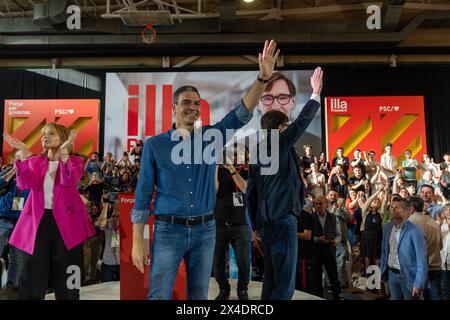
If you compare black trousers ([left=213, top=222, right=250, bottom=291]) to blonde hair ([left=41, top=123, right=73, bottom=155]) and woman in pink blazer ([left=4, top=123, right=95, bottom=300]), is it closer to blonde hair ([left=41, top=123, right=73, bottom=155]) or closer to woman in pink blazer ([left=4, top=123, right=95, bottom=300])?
woman in pink blazer ([left=4, top=123, right=95, bottom=300])

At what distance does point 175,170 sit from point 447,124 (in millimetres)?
10476

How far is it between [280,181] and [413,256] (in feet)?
5.05

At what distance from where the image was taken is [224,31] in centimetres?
1068

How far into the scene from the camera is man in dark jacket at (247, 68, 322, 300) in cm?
272

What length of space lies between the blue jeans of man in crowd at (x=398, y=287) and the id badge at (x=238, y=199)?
144 cm

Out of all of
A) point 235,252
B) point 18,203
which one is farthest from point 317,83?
point 18,203

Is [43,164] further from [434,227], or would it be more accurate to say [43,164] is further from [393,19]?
[393,19]

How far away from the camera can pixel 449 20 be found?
1110 centimetres

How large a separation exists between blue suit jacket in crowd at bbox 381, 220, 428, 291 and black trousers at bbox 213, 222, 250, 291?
1.34m

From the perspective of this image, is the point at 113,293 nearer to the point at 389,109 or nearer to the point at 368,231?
the point at 368,231

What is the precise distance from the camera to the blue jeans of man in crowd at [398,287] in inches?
141

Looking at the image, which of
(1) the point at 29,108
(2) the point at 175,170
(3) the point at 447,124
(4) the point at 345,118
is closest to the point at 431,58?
(3) the point at 447,124

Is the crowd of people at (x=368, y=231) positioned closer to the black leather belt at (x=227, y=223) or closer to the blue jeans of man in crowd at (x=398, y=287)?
the blue jeans of man in crowd at (x=398, y=287)

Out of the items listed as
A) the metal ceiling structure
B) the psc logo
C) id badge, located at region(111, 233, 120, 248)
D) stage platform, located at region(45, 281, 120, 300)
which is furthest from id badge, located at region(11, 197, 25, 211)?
the psc logo
